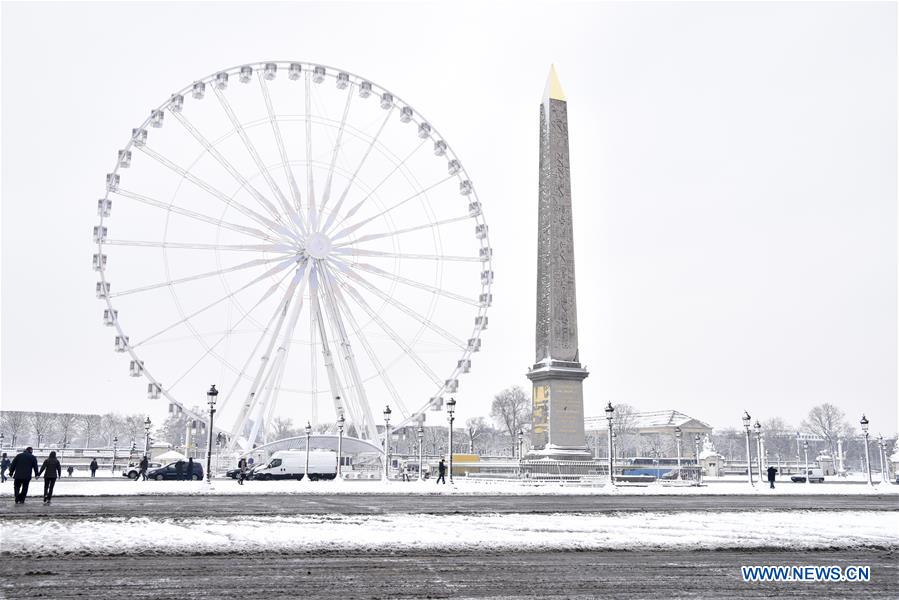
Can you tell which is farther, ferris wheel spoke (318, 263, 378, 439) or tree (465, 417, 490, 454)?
tree (465, 417, 490, 454)

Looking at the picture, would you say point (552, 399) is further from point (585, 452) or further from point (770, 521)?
point (770, 521)

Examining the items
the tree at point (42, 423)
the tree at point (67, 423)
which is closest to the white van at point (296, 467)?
the tree at point (67, 423)

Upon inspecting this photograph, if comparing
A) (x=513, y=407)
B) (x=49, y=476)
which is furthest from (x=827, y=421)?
(x=49, y=476)

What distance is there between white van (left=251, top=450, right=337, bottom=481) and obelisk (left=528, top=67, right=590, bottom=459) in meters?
13.3

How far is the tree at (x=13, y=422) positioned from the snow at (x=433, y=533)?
289 feet

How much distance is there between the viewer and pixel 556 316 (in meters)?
33.7

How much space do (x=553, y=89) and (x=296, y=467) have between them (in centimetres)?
2214

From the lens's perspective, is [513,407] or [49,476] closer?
[49,476]

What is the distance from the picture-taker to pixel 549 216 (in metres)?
34.3

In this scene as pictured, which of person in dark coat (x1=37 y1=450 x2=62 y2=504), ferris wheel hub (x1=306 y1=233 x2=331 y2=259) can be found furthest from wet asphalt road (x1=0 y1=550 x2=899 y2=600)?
ferris wheel hub (x1=306 y1=233 x2=331 y2=259)

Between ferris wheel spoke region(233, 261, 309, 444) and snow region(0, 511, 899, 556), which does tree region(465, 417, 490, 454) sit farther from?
snow region(0, 511, 899, 556)

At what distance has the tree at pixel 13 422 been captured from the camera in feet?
302

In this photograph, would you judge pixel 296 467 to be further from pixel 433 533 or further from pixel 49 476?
pixel 433 533

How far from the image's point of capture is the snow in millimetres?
10547
